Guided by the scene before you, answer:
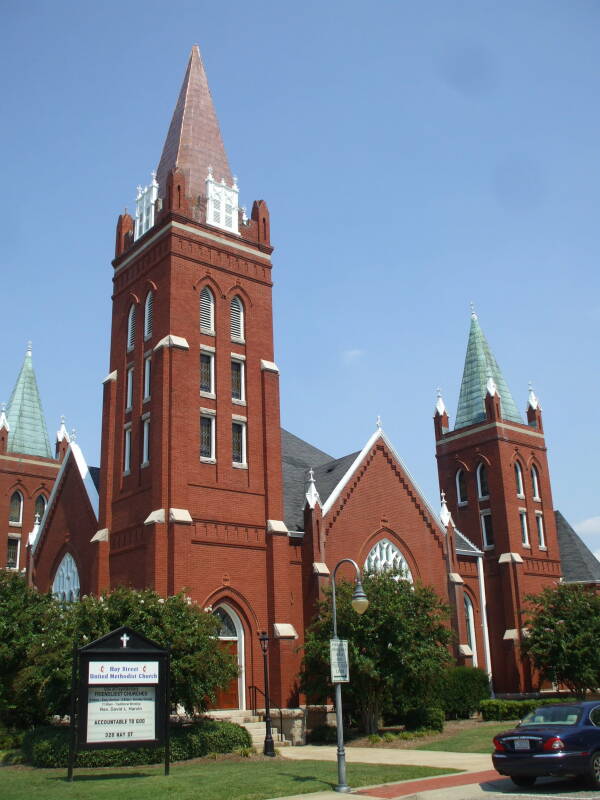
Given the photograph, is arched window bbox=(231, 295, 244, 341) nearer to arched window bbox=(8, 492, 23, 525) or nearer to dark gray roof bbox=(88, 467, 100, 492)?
dark gray roof bbox=(88, 467, 100, 492)

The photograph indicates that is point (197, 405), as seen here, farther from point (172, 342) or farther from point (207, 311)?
point (207, 311)

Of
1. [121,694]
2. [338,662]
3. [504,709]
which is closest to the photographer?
[338,662]

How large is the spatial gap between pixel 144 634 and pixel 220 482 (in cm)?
926

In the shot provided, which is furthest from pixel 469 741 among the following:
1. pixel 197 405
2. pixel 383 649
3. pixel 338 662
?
pixel 197 405

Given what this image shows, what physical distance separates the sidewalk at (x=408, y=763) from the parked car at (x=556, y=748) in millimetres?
1229

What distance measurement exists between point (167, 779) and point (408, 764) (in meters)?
6.10

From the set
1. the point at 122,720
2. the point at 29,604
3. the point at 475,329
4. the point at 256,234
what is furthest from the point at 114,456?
the point at 475,329

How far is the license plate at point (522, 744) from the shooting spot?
15.4 meters

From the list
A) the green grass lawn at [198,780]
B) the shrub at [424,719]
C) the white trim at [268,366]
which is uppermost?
the white trim at [268,366]

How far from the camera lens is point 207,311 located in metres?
35.2

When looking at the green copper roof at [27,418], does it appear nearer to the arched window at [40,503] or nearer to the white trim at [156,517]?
the arched window at [40,503]

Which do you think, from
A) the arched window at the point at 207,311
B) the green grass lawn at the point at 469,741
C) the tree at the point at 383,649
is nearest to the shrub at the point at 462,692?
the green grass lawn at the point at 469,741

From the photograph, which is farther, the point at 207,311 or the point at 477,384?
the point at 477,384

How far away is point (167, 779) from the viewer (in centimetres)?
1853
